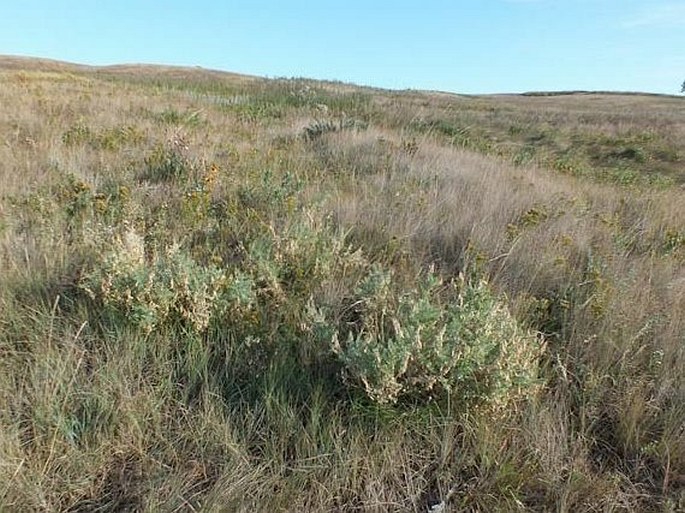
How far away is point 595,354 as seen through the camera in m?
2.25

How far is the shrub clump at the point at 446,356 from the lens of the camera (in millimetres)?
1833

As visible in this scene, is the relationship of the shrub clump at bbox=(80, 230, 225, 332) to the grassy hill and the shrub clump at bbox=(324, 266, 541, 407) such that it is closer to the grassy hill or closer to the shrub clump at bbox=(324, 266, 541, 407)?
the grassy hill

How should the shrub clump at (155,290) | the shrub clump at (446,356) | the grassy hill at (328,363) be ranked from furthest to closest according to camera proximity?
1. the shrub clump at (155,290)
2. the shrub clump at (446,356)
3. the grassy hill at (328,363)

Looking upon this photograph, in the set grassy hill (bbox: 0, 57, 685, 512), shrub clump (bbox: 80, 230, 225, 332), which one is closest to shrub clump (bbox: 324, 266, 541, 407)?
grassy hill (bbox: 0, 57, 685, 512)

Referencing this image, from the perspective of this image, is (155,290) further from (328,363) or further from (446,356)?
(446,356)

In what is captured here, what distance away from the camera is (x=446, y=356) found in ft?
6.19

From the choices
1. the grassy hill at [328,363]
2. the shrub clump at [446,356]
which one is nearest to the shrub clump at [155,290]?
the grassy hill at [328,363]

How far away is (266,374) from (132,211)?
1822 mm

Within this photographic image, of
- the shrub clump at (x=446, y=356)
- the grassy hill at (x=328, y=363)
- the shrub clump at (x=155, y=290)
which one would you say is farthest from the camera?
the shrub clump at (x=155, y=290)

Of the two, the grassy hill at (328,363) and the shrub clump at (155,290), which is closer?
the grassy hill at (328,363)

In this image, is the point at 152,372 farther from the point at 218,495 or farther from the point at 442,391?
the point at 442,391

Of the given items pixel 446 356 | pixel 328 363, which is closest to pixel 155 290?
pixel 328 363

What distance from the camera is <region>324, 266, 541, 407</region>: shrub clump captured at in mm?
1833

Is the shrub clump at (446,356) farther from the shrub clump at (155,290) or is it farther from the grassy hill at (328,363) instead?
the shrub clump at (155,290)
